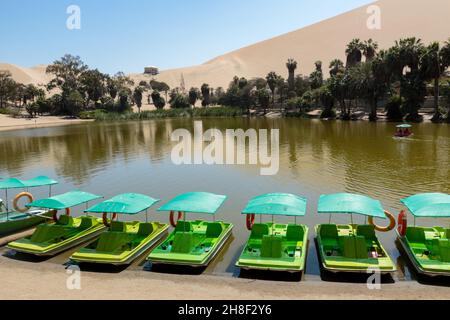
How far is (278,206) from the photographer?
15.2m

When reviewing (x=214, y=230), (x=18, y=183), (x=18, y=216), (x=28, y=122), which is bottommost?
(x=214, y=230)

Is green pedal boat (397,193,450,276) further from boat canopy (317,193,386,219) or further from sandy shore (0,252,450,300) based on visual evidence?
boat canopy (317,193,386,219)

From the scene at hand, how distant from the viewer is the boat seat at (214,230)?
57.2ft

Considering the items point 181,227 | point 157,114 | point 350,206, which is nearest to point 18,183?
point 181,227

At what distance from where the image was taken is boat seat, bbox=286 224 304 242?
53.1ft

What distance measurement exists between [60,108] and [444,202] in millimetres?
126594

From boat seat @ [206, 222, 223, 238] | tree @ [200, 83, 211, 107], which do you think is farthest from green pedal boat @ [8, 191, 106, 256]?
tree @ [200, 83, 211, 107]

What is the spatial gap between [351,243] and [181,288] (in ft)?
20.5

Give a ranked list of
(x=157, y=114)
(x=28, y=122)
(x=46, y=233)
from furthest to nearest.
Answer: (x=157, y=114) → (x=28, y=122) → (x=46, y=233)

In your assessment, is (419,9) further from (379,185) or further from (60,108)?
(379,185)

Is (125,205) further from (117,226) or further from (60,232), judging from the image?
(60,232)

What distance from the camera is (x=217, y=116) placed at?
124 meters
